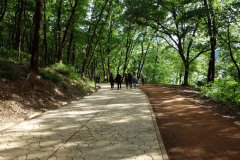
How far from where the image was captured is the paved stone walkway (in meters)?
3.35

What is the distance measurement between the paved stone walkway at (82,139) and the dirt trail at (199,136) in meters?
0.39

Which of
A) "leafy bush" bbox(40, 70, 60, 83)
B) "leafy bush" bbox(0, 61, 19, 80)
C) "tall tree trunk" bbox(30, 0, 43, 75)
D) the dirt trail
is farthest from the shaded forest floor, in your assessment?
the dirt trail

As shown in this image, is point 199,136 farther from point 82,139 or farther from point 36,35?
point 36,35

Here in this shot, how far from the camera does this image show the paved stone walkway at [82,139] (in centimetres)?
335

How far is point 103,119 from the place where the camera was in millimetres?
5941

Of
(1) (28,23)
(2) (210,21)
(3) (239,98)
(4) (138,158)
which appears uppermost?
(1) (28,23)

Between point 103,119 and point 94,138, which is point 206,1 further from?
point 94,138

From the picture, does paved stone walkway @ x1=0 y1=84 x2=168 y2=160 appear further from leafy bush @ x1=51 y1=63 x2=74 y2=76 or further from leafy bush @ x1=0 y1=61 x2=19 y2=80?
leafy bush @ x1=51 y1=63 x2=74 y2=76

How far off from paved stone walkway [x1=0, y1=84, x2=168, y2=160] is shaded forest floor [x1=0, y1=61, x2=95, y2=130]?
0.59m

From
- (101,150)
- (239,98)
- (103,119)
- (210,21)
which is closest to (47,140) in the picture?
(101,150)

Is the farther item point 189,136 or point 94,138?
point 189,136

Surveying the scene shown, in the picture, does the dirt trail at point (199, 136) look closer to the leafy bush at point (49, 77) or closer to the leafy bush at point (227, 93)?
the leafy bush at point (227, 93)

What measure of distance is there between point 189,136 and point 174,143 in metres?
0.75

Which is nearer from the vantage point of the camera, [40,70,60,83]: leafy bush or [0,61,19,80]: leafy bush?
[0,61,19,80]: leafy bush
